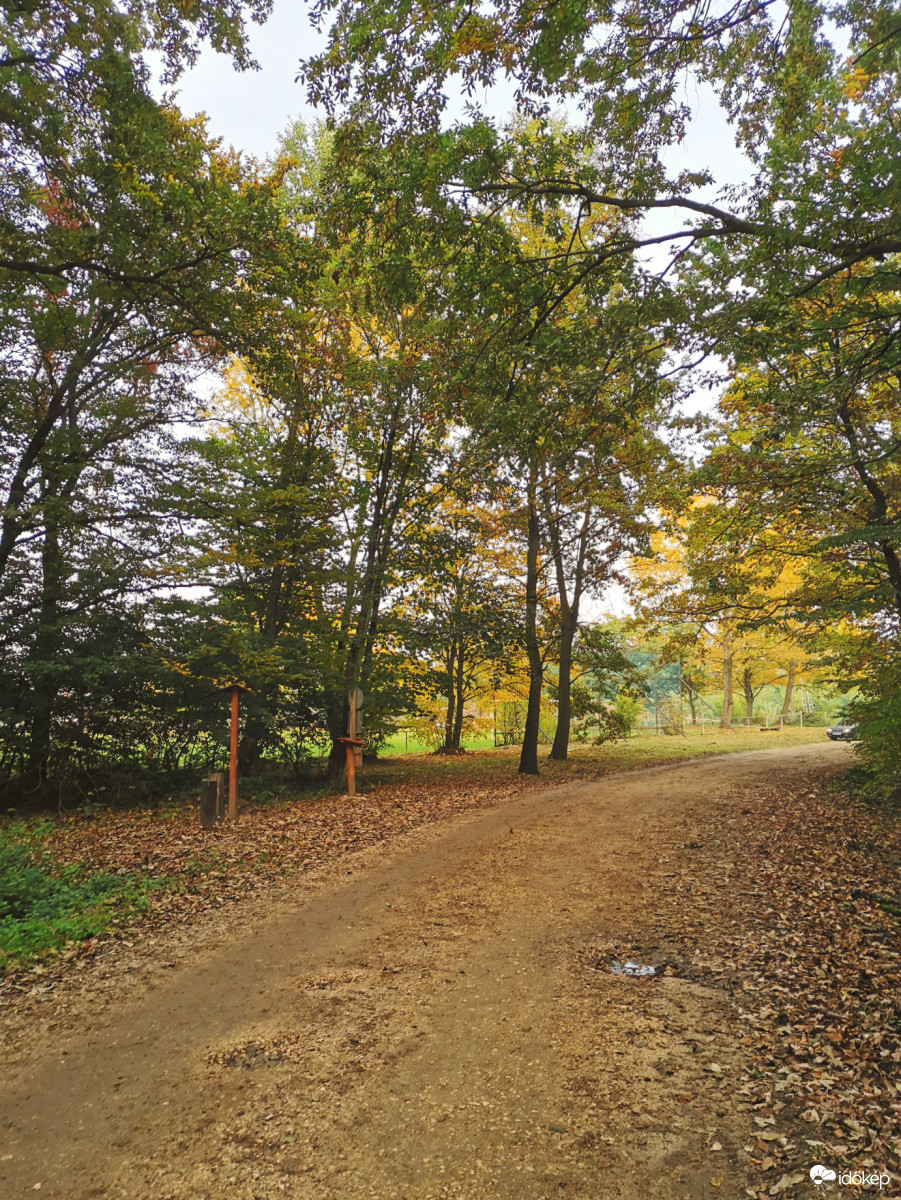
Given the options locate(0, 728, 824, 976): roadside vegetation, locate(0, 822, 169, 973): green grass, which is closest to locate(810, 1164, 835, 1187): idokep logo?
locate(0, 728, 824, 976): roadside vegetation

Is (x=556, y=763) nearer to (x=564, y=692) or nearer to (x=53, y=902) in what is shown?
(x=564, y=692)

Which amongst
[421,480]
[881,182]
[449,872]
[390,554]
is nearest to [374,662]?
[390,554]

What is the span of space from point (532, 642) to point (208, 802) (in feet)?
27.9

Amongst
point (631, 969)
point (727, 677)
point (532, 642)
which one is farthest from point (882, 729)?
point (727, 677)

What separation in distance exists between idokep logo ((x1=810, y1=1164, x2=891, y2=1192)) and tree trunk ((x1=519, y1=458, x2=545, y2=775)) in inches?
503

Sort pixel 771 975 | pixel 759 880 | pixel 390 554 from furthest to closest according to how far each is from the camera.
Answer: pixel 390 554 < pixel 759 880 < pixel 771 975

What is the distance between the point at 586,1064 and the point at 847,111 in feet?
33.5

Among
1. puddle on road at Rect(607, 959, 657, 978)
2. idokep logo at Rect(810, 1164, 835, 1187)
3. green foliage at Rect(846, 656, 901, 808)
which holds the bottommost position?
puddle on road at Rect(607, 959, 657, 978)

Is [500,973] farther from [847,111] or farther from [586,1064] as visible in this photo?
[847,111]

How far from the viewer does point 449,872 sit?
25.2 ft

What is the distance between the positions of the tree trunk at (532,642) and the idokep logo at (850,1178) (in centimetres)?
1277

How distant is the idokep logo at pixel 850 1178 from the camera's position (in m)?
2.69

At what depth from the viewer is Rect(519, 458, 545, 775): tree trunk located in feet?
51.5

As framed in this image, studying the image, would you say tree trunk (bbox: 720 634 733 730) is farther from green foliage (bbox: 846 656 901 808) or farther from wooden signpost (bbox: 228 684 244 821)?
wooden signpost (bbox: 228 684 244 821)
